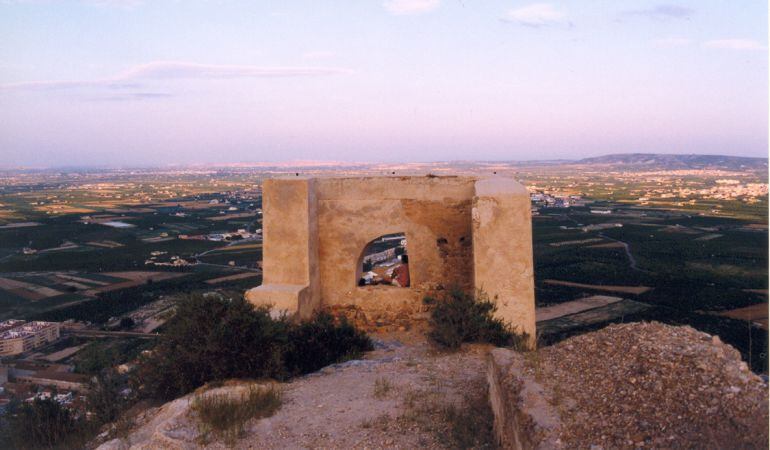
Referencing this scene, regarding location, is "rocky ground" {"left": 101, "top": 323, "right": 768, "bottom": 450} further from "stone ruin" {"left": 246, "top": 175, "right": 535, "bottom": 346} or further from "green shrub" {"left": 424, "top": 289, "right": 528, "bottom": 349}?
"stone ruin" {"left": 246, "top": 175, "right": 535, "bottom": 346}

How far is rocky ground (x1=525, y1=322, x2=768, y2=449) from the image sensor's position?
2.64 m

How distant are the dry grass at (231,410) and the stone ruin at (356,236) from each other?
2178mm

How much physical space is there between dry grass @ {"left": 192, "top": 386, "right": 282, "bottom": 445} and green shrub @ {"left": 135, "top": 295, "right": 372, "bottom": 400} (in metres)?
0.57

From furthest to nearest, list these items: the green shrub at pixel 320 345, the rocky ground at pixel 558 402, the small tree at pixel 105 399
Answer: the green shrub at pixel 320 345 < the small tree at pixel 105 399 < the rocky ground at pixel 558 402

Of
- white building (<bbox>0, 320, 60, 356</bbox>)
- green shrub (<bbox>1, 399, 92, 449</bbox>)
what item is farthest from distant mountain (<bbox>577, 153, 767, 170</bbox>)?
green shrub (<bbox>1, 399, 92, 449</bbox>)

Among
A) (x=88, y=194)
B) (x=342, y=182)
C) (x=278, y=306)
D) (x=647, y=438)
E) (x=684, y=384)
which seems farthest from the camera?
(x=88, y=194)

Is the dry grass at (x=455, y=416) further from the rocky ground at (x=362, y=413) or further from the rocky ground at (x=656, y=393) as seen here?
the rocky ground at (x=656, y=393)

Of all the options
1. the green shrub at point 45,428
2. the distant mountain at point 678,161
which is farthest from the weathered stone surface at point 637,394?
the distant mountain at point 678,161

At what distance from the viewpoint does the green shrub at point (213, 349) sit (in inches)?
195

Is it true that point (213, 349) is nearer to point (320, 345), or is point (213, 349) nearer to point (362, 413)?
point (320, 345)

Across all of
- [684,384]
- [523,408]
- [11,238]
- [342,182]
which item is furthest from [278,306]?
[11,238]

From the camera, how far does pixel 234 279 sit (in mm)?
28031

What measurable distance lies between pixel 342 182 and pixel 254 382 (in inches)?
125

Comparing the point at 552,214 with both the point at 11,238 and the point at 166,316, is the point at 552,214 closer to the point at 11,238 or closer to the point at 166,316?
the point at 11,238
